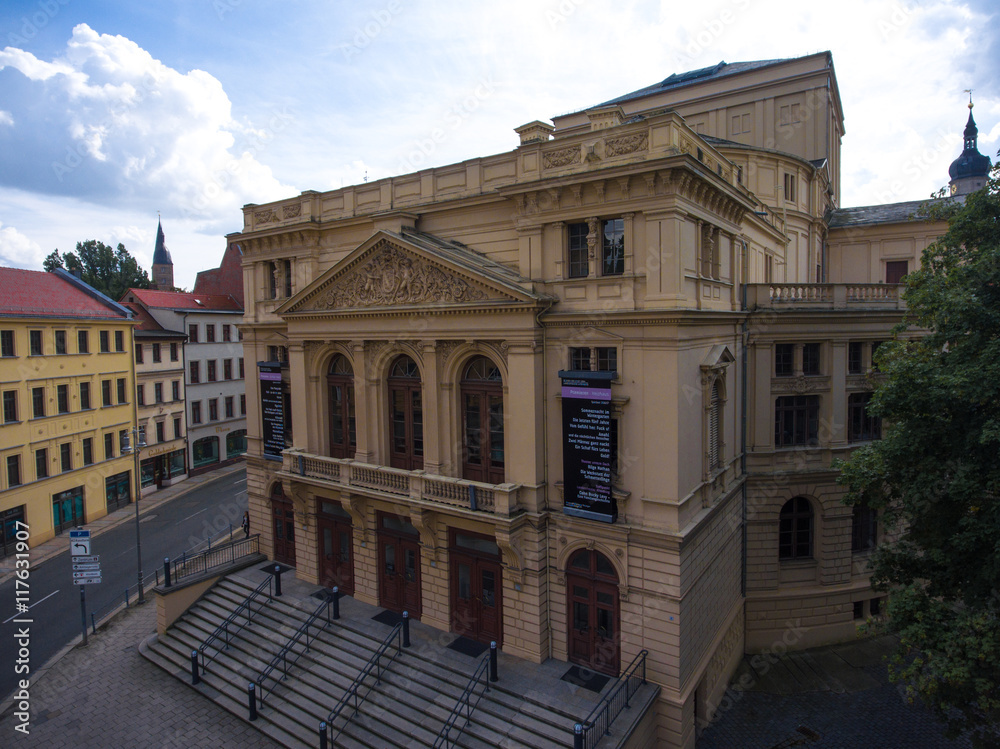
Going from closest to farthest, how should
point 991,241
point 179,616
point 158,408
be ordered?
point 991,241, point 179,616, point 158,408

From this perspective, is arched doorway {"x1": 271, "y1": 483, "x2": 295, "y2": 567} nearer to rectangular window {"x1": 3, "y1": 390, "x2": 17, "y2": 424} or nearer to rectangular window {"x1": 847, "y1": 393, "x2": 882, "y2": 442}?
rectangular window {"x1": 3, "y1": 390, "x2": 17, "y2": 424}

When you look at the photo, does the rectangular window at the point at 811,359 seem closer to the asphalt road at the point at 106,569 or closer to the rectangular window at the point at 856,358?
the rectangular window at the point at 856,358

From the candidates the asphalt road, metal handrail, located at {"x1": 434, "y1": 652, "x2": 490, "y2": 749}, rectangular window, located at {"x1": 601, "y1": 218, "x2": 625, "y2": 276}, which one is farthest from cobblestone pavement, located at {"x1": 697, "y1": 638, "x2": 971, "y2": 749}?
the asphalt road

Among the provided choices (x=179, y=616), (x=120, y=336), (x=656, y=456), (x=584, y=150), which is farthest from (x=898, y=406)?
(x=120, y=336)

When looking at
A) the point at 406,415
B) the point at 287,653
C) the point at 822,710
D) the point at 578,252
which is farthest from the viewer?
the point at 406,415

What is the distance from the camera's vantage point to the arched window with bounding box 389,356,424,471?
71.5 ft

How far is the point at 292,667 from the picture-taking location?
20141mm

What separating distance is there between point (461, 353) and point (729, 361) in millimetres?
8788

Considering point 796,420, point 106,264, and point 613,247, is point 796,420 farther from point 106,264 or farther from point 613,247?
point 106,264

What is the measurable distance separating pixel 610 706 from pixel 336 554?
12.2 meters

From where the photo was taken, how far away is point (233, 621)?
74.9 ft

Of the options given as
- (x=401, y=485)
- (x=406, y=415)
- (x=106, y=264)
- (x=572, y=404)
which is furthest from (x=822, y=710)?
(x=106, y=264)

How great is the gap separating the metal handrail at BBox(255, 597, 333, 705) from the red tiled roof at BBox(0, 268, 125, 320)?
948 inches

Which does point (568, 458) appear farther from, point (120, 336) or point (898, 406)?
point (120, 336)
